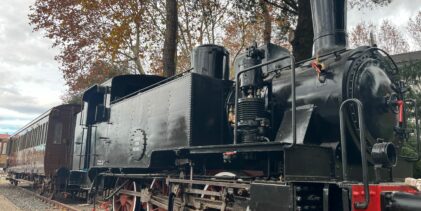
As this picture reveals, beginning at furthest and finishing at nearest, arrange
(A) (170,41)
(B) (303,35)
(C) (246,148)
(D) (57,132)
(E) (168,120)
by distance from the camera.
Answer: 1. (D) (57,132)
2. (A) (170,41)
3. (B) (303,35)
4. (E) (168,120)
5. (C) (246,148)

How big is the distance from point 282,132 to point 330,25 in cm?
156

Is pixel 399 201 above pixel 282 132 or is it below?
below

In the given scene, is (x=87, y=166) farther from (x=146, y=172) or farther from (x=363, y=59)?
(x=363, y=59)

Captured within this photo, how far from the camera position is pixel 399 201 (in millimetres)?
3260

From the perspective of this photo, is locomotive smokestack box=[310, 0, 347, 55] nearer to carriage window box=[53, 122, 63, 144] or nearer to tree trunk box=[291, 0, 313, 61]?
tree trunk box=[291, 0, 313, 61]

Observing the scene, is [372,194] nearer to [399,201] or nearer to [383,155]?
[399,201]

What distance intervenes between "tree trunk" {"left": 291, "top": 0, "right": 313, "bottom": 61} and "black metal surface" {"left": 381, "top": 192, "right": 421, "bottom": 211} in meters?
8.66

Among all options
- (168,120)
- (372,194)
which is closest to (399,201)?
(372,194)

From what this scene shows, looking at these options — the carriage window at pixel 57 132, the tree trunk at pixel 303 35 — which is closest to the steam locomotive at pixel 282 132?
the tree trunk at pixel 303 35

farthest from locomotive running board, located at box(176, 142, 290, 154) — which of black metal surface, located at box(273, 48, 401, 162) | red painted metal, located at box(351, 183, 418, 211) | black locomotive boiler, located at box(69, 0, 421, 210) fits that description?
red painted metal, located at box(351, 183, 418, 211)

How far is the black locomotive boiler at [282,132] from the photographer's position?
3658mm

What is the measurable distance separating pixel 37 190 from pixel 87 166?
9.84 m

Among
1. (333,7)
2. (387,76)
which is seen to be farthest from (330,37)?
(387,76)

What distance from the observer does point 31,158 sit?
17.3 metres
